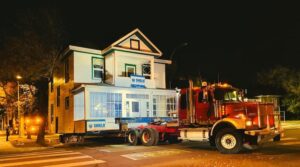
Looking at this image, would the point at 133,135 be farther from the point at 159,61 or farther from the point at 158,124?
the point at 159,61

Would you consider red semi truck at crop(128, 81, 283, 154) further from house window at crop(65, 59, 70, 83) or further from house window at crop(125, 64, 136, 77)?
house window at crop(65, 59, 70, 83)

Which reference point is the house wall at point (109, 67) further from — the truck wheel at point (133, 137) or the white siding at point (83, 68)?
the truck wheel at point (133, 137)

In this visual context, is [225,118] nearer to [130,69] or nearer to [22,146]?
[22,146]

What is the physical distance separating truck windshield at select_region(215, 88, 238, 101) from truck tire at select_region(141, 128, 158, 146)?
466 cm

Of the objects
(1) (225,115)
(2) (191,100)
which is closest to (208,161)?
(1) (225,115)

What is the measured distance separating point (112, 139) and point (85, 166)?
48.0 ft

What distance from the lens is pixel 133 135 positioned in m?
19.1

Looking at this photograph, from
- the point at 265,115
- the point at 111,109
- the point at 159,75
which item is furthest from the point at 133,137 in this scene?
the point at 159,75

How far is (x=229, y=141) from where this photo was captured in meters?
13.6

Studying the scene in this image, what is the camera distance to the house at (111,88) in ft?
77.1

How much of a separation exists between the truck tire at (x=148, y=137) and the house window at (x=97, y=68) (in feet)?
33.0

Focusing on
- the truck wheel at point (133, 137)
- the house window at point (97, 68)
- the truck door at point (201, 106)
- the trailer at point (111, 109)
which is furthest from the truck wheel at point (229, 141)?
the house window at point (97, 68)

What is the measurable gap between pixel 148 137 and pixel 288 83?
26.8m

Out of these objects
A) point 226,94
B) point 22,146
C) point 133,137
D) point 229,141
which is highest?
point 226,94
